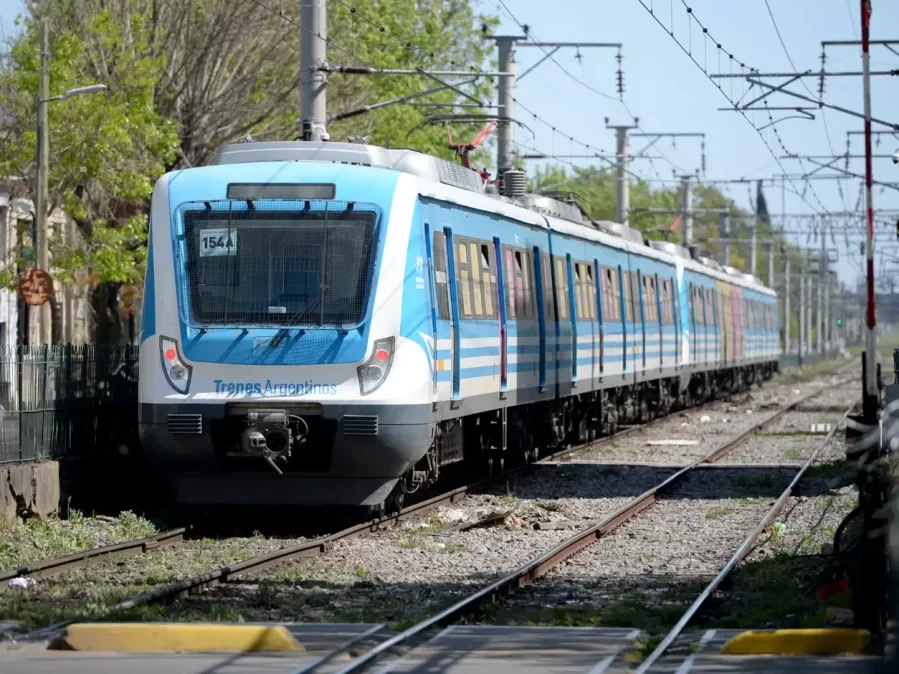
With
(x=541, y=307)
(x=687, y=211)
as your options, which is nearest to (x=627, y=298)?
(x=541, y=307)

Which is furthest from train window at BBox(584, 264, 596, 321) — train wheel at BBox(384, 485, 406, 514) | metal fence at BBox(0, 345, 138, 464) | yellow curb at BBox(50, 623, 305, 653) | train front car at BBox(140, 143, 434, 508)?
yellow curb at BBox(50, 623, 305, 653)

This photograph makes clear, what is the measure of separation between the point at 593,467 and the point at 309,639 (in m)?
Result: 12.8

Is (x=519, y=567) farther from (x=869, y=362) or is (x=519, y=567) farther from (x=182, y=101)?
(x=182, y=101)

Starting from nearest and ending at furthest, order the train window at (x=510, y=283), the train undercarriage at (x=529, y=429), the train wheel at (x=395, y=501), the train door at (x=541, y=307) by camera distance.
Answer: the train wheel at (x=395, y=501)
the train undercarriage at (x=529, y=429)
the train window at (x=510, y=283)
the train door at (x=541, y=307)

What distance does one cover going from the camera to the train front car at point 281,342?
13945 millimetres

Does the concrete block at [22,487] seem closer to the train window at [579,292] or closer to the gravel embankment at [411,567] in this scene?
the gravel embankment at [411,567]

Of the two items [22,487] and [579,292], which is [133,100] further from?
[22,487]

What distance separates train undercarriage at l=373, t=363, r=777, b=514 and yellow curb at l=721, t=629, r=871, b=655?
650 cm

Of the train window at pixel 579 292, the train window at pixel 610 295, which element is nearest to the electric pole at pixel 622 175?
the train window at pixel 610 295

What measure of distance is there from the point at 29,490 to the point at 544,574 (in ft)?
16.7

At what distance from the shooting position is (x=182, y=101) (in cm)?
3058

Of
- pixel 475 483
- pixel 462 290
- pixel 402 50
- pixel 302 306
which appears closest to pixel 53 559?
pixel 302 306

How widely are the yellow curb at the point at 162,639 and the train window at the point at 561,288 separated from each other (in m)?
13.0

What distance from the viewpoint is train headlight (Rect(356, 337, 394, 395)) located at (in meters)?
14.0
